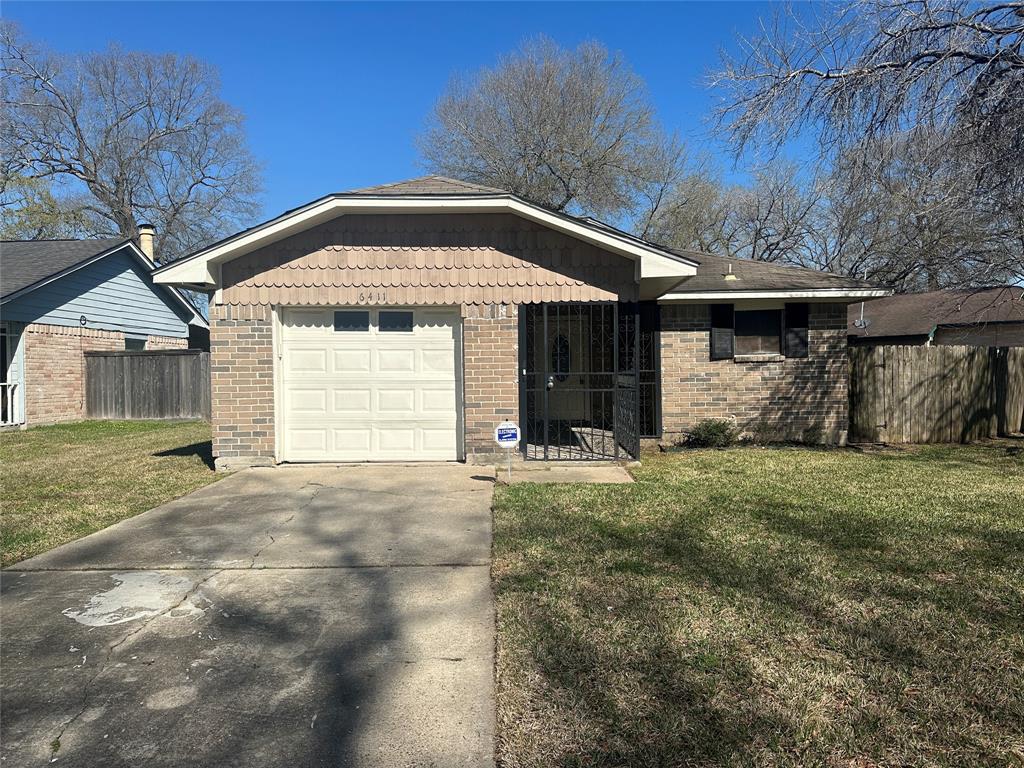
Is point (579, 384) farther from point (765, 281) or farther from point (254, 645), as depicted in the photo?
point (254, 645)

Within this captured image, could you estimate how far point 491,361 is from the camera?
28.9 feet

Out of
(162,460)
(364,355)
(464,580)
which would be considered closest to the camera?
(464,580)

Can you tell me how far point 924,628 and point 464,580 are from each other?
2742mm

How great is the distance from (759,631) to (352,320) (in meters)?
6.79

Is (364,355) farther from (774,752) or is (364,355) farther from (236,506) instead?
(774,752)

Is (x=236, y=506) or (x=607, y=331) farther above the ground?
(x=607, y=331)

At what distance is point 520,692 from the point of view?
3043mm

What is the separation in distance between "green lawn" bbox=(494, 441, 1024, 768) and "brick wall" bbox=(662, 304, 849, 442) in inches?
177

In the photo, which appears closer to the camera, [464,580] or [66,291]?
[464,580]

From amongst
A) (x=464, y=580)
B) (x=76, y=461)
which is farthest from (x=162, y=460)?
(x=464, y=580)

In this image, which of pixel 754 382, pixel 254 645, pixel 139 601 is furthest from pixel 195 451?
pixel 754 382

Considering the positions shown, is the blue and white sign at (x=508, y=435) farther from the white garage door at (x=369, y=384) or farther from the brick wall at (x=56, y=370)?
the brick wall at (x=56, y=370)

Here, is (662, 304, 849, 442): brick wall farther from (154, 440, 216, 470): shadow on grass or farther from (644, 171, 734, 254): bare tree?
(644, 171, 734, 254): bare tree

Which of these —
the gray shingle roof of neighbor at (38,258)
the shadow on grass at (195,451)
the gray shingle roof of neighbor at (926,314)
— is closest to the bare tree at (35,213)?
the gray shingle roof of neighbor at (38,258)
